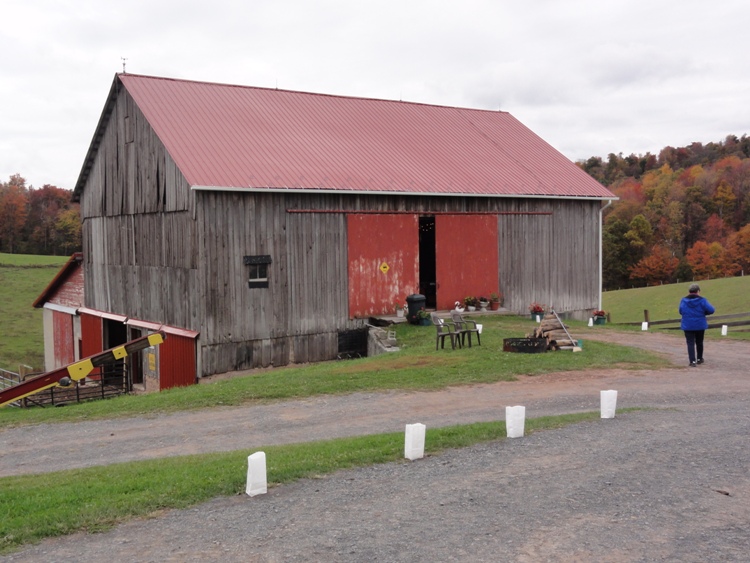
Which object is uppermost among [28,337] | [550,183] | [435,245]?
[550,183]

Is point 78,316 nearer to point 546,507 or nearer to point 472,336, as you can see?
point 472,336

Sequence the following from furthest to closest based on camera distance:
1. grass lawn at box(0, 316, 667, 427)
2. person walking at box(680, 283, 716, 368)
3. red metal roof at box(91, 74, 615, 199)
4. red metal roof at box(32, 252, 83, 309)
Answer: red metal roof at box(32, 252, 83, 309) < red metal roof at box(91, 74, 615, 199) < person walking at box(680, 283, 716, 368) < grass lawn at box(0, 316, 667, 427)

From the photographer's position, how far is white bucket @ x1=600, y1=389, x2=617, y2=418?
36.5 ft

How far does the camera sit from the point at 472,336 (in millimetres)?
20594

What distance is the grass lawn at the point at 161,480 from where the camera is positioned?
7637 mm

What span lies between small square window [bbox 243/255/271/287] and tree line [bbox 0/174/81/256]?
66666 mm

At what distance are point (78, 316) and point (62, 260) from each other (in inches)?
1910

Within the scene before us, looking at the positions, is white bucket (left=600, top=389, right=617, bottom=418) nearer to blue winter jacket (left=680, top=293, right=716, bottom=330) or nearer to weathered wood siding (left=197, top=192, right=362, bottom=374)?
blue winter jacket (left=680, top=293, right=716, bottom=330)

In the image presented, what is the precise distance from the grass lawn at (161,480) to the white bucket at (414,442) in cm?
18

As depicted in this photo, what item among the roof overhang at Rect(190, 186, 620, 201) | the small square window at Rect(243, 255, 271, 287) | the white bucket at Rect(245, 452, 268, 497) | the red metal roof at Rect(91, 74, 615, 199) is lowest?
the white bucket at Rect(245, 452, 268, 497)

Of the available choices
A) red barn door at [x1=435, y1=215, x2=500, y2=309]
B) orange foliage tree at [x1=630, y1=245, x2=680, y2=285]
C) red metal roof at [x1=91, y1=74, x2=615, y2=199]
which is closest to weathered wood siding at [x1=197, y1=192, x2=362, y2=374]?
red metal roof at [x1=91, y1=74, x2=615, y2=199]

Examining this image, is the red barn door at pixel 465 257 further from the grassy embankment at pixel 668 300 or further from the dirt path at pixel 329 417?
the grassy embankment at pixel 668 300

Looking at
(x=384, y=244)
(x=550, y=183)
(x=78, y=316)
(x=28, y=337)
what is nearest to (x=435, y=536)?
(x=384, y=244)

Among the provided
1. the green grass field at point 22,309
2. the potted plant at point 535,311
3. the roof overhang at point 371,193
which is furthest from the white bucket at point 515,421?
the green grass field at point 22,309
